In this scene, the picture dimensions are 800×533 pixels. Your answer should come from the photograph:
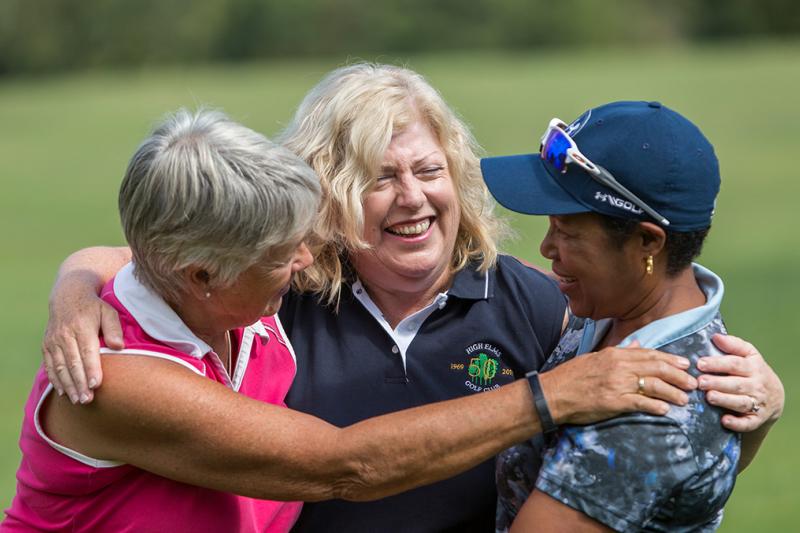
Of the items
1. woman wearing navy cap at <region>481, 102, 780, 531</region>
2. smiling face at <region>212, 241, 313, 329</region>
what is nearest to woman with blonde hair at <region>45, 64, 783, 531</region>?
smiling face at <region>212, 241, 313, 329</region>

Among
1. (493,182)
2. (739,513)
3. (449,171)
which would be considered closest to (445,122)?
(449,171)

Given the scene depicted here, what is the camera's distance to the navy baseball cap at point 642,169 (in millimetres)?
3309

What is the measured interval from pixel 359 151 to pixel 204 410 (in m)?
1.37

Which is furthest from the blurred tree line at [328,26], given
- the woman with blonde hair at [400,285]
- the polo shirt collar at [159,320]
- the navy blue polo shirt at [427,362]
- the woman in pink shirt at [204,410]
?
the woman in pink shirt at [204,410]

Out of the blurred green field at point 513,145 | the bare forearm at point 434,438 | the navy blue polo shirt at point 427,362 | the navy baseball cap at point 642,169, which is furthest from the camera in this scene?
the blurred green field at point 513,145

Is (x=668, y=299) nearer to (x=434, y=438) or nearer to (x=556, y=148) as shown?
(x=556, y=148)

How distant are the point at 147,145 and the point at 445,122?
4.68 ft

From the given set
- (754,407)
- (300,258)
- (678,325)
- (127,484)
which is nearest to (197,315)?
(300,258)

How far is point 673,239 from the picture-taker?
134 inches

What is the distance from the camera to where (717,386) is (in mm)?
3248

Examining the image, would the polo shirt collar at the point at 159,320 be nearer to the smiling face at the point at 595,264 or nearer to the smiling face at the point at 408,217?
the smiling face at the point at 408,217

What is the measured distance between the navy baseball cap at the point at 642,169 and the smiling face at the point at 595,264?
0.08 metres

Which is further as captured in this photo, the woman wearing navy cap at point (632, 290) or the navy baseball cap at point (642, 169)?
the navy baseball cap at point (642, 169)

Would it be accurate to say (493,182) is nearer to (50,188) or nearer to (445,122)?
(445,122)
